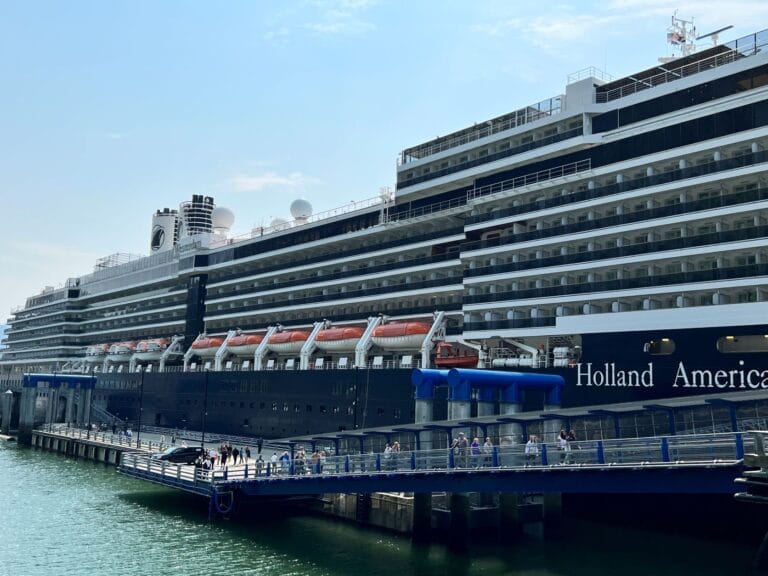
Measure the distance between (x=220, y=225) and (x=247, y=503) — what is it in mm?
49195

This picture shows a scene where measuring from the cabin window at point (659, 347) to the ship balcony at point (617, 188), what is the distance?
7.15m

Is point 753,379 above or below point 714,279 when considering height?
below

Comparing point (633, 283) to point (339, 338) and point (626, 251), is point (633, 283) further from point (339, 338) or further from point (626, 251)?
point (339, 338)

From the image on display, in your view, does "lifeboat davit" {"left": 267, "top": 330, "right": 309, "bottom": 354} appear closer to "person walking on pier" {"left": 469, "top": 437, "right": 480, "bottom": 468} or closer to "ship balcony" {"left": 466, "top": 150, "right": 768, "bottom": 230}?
"ship balcony" {"left": 466, "top": 150, "right": 768, "bottom": 230}

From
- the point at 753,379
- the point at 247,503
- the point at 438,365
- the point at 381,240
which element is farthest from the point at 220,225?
the point at 753,379

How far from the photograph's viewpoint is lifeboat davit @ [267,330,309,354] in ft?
182

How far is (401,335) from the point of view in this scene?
4641 centimetres

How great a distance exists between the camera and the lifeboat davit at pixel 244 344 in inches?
2379

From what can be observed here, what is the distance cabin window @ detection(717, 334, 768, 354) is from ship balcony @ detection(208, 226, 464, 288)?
60.8 ft

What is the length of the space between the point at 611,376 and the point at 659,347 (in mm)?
2415

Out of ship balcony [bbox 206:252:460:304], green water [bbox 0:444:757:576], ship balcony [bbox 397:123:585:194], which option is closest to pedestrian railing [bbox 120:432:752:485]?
green water [bbox 0:444:757:576]

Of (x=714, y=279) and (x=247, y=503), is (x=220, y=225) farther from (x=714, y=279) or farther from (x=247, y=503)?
(x=714, y=279)

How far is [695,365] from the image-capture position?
96.0 ft

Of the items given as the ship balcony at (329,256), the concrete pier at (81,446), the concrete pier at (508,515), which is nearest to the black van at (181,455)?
the concrete pier at (81,446)
